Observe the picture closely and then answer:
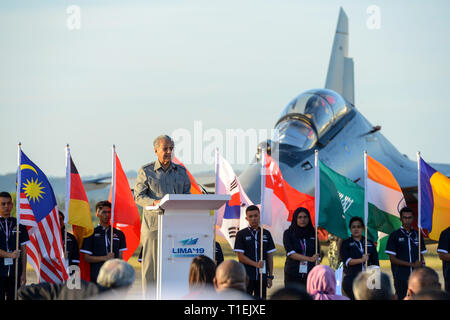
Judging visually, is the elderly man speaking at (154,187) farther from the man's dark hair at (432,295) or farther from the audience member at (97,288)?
the man's dark hair at (432,295)

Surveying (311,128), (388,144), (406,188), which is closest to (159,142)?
(311,128)

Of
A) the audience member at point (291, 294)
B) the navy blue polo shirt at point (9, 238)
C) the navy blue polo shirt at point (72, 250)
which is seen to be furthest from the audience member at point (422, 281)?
the navy blue polo shirt at point (9, 238)

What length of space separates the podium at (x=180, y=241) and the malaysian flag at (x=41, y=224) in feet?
7.31

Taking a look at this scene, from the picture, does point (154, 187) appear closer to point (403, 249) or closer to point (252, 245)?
point (252, 245)

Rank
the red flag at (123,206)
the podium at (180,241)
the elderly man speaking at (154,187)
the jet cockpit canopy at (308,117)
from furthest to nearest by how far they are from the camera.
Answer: the jet cockpit canopy at (308,117)
the red flag at (123,206)
the elderly man speaking at (154,187)
the podium at (180,241)

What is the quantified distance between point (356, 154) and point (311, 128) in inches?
59.7

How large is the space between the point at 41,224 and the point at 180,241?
2544 mm

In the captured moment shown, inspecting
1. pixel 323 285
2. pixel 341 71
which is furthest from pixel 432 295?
pixel 341 71

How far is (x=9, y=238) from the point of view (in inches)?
327

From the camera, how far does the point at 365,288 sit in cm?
493

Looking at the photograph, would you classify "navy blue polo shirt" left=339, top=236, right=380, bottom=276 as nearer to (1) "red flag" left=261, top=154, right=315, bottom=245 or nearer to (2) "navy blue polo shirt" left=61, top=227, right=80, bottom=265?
(1) "red flag" left=261, top=154, right=315, bottom=245

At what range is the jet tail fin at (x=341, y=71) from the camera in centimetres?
2966
